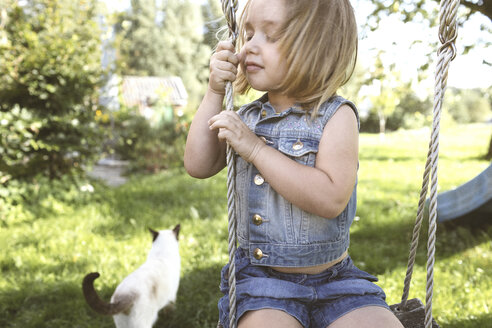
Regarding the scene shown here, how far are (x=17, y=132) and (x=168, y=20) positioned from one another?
101 ft

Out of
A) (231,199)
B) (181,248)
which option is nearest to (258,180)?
(231,199)

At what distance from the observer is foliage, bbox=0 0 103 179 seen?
520cm

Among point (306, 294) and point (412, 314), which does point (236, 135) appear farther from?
point (412, 314)

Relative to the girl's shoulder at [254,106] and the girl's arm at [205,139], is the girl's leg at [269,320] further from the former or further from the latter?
the girl's shoulder at [254,106]

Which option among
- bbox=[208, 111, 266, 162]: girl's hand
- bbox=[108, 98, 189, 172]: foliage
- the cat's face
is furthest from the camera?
bbox=[108, 98, 189, 172]: foliage

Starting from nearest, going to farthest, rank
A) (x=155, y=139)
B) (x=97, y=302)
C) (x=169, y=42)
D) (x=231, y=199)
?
1. (x=231, y=199)
2. (x=97, y=302)
3. (x=155, y=139)
4. (x=169, y=42)

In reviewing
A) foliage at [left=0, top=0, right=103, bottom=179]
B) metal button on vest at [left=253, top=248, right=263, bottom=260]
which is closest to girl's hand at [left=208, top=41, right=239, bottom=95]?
metal button on vest at [left=253, top=248, right=263, bottom=260]

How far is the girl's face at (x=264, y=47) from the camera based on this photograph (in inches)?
56.5

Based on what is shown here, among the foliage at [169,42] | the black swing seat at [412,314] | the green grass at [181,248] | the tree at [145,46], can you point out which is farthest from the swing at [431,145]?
the tree at [145,46]

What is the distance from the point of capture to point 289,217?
1476mm

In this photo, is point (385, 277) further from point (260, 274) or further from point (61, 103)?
point (61, 103)

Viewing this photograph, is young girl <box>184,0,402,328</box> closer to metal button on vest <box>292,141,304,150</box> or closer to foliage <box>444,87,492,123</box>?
metal button on vest <box>292,141,304,150</box>

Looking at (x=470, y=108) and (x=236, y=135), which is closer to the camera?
(x=236, y=135)

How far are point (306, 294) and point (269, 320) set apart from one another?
0.17m
